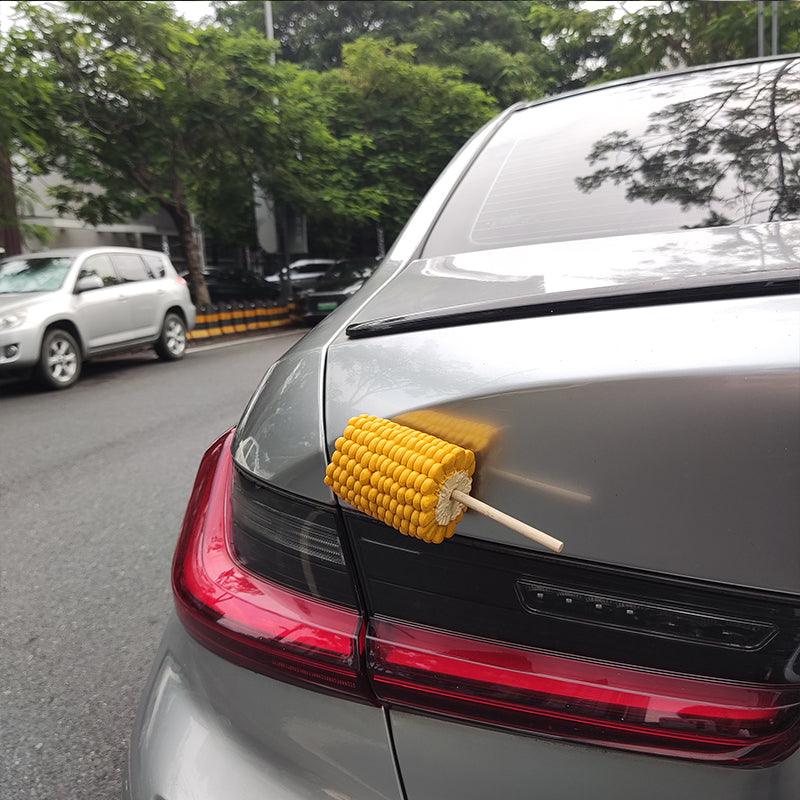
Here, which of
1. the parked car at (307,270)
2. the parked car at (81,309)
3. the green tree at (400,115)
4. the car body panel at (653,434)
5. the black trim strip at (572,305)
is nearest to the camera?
the car body panel at (653,434)

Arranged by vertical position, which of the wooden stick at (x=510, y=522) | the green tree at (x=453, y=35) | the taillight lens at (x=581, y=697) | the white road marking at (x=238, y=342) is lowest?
the white road marking at (x=238, y=342)

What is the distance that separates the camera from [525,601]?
858 millimetres

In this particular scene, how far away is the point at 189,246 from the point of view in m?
16.5

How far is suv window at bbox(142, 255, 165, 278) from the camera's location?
36.6ft

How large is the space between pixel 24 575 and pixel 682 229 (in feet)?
10.3

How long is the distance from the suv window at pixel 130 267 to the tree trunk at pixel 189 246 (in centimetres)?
525

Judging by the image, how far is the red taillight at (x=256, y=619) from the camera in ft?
3.08

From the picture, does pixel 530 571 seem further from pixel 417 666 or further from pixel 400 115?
pixel 400 115

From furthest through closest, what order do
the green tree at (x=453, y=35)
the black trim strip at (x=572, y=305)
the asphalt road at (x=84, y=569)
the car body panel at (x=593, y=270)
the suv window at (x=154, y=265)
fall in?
the green tree at (x=453, y=35)
the suv window at (x=154, y=265)
the asphalt road at (x=84, y=569)
the car body panel at (x=593, y=270)
the black trim strip at (x=572, y=305)

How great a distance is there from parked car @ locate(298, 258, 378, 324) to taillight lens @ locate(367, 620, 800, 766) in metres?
15.1

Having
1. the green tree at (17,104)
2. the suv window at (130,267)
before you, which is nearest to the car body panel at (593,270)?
→ the suv window at (130,267)

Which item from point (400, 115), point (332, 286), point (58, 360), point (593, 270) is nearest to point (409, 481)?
point (593, 270)

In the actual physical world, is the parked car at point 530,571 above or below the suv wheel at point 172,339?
above

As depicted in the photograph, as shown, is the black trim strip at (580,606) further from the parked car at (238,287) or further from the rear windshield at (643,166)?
the parked car at (238,287)
